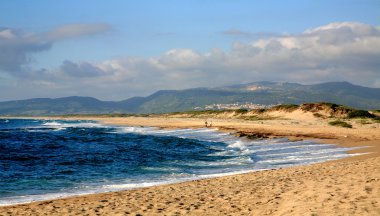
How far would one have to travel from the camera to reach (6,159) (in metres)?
28.8

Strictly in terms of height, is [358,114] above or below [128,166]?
above

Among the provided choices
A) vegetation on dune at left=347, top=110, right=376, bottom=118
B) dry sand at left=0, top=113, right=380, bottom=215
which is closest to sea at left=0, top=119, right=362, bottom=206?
dry sand at left=0, top=113, right=380, bottom=215

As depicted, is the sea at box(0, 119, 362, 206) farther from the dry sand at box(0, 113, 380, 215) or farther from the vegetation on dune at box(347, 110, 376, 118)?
the vegetation on dune at box(347, 110, 376, 118)

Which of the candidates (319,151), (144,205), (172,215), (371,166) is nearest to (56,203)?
(144,205)

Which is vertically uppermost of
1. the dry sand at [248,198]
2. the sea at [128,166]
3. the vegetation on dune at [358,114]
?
the vegetation on dune at [358,114]

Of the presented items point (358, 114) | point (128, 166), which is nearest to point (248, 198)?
point (128, 166)

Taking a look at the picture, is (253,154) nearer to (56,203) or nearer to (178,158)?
(178,158)

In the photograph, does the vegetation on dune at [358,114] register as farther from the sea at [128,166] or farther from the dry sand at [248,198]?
the dry sand at [248,198]

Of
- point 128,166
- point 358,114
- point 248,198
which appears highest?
point 358,114

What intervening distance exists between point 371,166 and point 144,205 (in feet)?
38.2

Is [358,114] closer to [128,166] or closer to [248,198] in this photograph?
[128,166]

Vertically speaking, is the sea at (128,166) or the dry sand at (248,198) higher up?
the dry sand at (248,198)

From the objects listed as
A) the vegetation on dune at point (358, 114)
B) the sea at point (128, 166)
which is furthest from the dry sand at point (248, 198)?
the vegetation on dune at point (358, 114)

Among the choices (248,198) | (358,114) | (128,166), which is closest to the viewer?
(248,198)
